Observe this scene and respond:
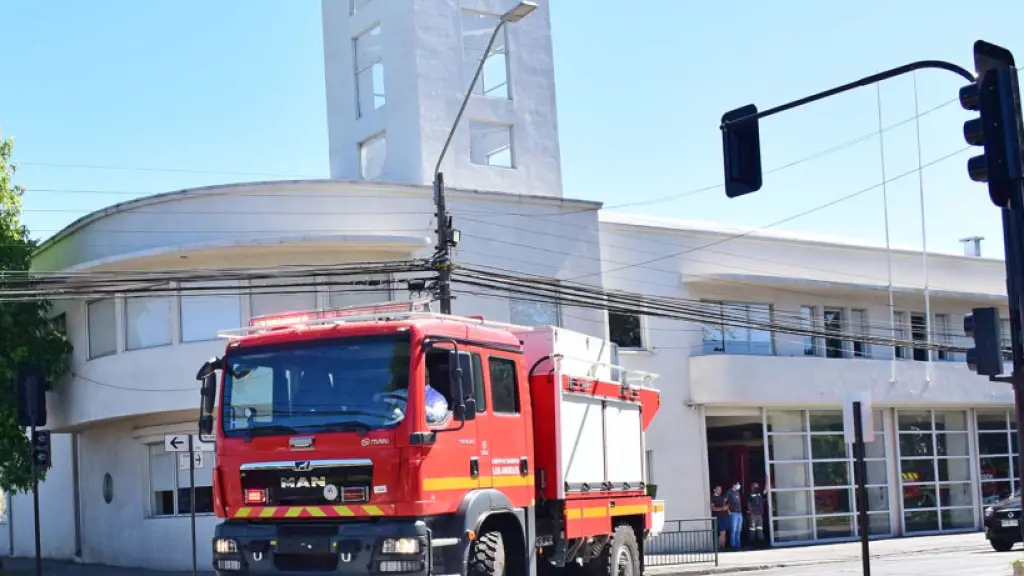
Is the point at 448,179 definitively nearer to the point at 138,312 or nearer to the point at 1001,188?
the point at 138,312

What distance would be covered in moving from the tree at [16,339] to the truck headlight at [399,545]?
17.4 m

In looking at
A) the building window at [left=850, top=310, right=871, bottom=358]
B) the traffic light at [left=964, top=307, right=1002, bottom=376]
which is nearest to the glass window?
the traffic light at [left=964, top=307, right=1002, bottom=376]

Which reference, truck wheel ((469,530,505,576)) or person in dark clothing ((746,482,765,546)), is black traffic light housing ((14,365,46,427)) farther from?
person in dark clothing ((746,482,765,546))

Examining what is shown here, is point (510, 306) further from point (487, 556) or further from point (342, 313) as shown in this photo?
point (487, 556)

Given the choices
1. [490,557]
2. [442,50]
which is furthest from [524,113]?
[490,557]

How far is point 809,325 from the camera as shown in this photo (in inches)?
1316

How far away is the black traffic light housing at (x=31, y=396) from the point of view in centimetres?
2219

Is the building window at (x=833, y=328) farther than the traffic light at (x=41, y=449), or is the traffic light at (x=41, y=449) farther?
the building window at (x=833, y=328)

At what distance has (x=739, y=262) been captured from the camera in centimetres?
3194

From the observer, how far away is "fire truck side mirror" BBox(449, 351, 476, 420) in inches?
480

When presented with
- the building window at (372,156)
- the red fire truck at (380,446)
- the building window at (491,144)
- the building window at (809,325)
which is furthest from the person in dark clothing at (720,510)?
the red fire truck at (380,446)

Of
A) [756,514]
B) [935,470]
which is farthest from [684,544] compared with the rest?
[935,470]

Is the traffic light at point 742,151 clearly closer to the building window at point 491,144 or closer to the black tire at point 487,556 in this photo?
the black tire at point 487,556

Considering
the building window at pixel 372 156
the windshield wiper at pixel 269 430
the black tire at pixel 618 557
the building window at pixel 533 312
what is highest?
the building window at pixel 372 156
